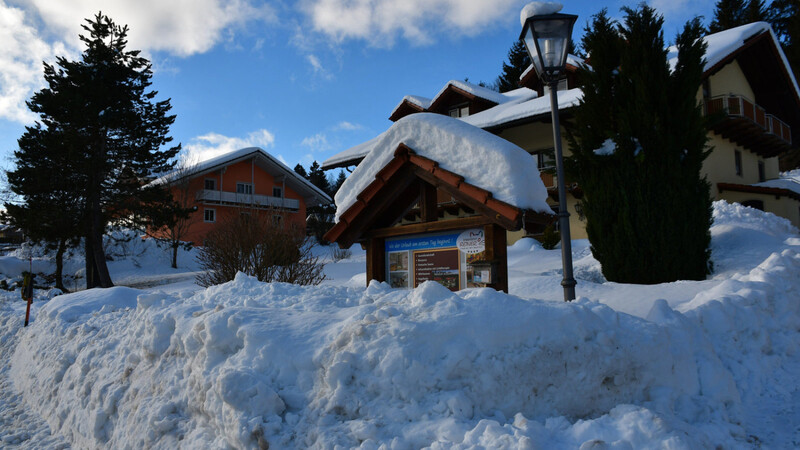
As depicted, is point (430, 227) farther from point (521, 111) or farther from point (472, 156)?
point (521, 111)

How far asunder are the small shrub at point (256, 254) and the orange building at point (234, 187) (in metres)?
19.9

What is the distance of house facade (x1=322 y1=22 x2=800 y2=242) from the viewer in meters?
20.0

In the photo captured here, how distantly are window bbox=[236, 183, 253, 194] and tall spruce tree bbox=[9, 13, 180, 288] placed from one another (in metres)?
11.2

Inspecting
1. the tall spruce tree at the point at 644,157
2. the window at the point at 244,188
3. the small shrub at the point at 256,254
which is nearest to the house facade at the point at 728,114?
the tall spruce tree at the point at 644,157

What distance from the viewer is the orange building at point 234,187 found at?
29877 mm

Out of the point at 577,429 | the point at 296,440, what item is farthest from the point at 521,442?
the point at 296,440

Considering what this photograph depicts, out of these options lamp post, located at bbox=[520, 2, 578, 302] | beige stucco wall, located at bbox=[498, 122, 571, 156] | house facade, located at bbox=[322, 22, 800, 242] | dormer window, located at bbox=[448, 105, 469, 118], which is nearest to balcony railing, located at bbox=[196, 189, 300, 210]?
house facade, located at bbox=[322, 22, 800, 242]

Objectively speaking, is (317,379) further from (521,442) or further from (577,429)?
(577,429)

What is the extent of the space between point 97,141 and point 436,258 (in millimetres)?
21766

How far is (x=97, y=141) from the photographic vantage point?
882 inches

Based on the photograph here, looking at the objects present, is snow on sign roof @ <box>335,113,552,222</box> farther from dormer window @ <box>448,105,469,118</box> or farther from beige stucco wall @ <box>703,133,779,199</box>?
dormer window @ <box>448,105,469,118</box>

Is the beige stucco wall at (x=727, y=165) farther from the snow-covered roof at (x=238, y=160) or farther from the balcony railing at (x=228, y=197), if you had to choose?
the snow-covered roof at (x=238, y=160)

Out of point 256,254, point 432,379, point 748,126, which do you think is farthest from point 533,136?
point 432,379

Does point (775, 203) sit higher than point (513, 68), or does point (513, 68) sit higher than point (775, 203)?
point (513, 68)
